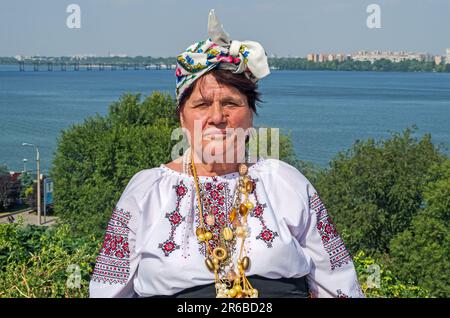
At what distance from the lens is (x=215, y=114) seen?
7.62 feet

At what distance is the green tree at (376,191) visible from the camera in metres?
26.9

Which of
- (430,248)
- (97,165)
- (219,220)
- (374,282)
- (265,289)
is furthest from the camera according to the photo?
(97,165)

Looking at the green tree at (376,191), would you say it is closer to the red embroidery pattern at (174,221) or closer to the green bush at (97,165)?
the green bush at (97,165)

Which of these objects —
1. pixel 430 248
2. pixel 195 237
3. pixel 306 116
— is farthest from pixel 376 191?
pixel 306 116

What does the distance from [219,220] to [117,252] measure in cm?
34

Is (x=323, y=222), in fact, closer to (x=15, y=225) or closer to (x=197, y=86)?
(x=197, y=86)

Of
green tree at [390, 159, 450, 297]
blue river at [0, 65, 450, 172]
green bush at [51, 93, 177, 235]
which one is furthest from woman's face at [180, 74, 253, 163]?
blue river at [0, 65, 450, 172]

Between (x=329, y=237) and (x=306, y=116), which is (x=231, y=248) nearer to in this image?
(x=329, y=237)

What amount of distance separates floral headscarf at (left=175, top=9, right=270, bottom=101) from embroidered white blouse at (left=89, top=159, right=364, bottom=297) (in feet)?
1.04

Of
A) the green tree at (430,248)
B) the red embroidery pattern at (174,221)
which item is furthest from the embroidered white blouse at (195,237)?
the green tree at (430,248)

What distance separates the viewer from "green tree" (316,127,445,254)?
88.3 feet

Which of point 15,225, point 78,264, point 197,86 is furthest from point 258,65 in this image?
point 15,225
